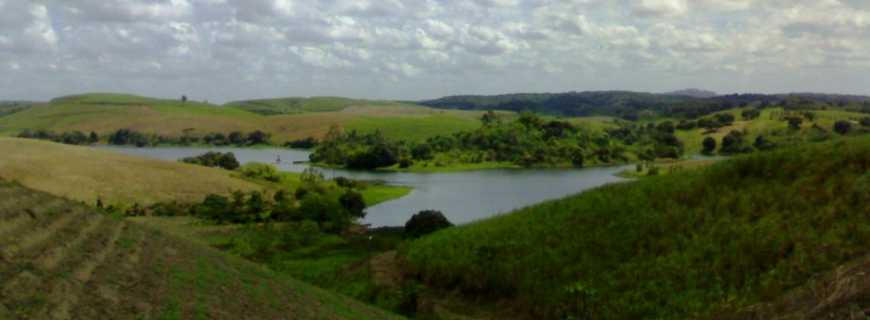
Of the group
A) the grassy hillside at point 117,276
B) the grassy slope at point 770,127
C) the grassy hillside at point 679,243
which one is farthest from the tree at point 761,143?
the grassy hillside at point 117,276

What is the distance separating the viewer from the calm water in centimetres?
8950

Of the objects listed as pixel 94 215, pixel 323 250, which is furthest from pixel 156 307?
pixel 323 250

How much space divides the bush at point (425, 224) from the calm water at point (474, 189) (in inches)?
560

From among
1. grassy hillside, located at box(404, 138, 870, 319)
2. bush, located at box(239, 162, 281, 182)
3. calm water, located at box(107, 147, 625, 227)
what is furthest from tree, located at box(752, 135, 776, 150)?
grassy hillside, located at box(404, 138, 870, 319)

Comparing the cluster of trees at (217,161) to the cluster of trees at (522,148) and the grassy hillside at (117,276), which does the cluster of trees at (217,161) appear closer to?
the cluster of trees at (522,148)

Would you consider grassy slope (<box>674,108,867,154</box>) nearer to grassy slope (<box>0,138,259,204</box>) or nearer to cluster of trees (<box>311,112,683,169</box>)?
cluster of trees (<box>311,112,683,169</box>)

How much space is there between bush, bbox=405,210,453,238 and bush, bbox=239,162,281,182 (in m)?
59.3

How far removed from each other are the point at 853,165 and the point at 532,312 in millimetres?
14863

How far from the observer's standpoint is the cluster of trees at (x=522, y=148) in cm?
16462

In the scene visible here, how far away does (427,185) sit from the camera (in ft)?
408


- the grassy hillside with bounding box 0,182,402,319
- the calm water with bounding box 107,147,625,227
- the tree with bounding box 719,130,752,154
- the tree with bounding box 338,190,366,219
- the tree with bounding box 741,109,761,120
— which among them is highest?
the grassy hillside with bounding box 0,182,402,319

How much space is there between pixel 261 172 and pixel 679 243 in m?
94.3

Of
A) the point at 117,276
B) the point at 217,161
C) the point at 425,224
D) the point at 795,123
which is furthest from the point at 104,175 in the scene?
the point at 795,123

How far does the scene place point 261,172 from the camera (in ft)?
390
